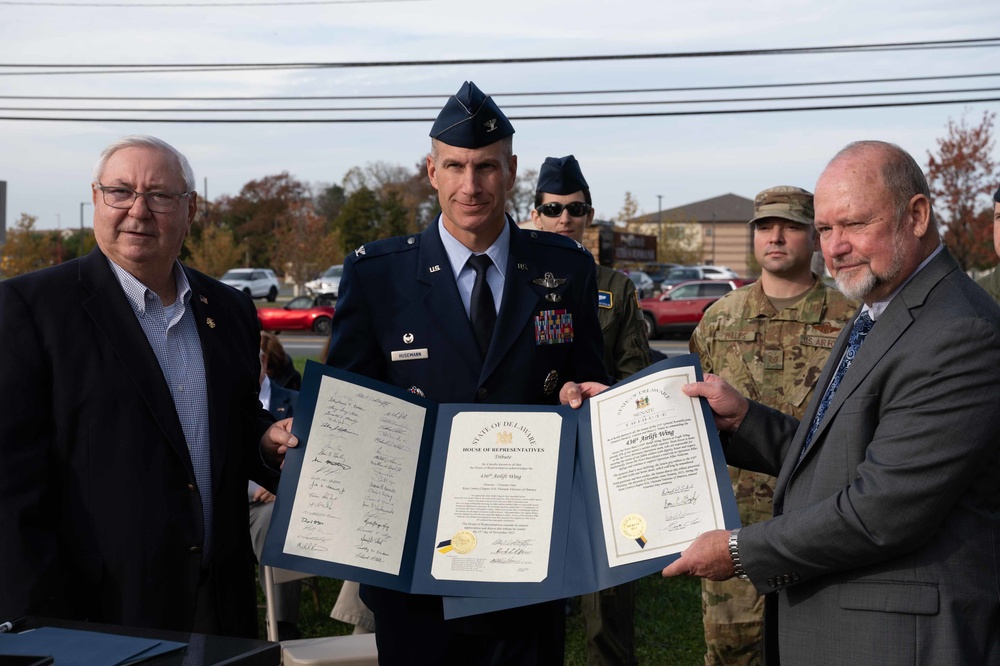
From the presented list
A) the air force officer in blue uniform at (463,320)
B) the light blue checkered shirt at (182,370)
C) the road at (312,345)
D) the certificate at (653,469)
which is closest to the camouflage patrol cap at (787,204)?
the air force officer in blue uniform at (463,320)

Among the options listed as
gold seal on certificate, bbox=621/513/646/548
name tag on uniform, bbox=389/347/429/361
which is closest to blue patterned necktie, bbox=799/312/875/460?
gold seal on certificate, bbox=621/513/646/548

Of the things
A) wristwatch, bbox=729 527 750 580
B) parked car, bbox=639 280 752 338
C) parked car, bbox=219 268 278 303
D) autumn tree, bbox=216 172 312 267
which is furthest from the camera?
autumn tree, bbox=216 172 312 267

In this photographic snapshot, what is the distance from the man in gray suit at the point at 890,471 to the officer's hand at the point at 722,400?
299 mm

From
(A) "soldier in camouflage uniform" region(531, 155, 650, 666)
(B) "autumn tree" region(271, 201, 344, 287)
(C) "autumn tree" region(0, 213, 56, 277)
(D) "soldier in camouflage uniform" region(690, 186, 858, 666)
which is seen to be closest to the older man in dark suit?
(A) "soldier in camouflage uniform" region(531, 155, 650, 666)

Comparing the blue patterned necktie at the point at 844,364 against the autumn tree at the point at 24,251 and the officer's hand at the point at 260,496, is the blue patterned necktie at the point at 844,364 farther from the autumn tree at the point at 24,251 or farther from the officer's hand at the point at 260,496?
the autumn tree at the point at 24,251

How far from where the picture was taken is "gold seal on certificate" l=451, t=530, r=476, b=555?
9.41 ft

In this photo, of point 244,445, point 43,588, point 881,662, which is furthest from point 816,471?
point 43,588

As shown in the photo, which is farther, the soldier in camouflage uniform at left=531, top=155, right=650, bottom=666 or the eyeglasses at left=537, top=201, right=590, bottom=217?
the eyeglasses at left=537, top=201, right=590, bottom=217

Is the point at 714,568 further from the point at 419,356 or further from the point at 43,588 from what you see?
the point at 43,588

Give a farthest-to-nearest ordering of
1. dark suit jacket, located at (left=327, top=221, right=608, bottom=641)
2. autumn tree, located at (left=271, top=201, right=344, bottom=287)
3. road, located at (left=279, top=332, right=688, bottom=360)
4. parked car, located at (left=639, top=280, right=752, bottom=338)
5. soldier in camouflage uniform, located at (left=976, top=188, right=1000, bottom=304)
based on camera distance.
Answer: autumn tree, located at (left=271, top=201, right=344, bottom=287) → parked car, located at (left=639, top=280, right=752, bottom=338) → road, located at (left=279, top=332, right=688, bottom=360) → soldier in camouflage uniform, located at (left=976, top=188, right=1000, bottom=304) → dark suit jacket, located at (left=327, top=221, right=608, bottom=641)

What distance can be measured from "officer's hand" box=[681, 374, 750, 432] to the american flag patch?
1.70 feet

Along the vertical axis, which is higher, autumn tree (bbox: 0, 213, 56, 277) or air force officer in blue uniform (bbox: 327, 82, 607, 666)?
autumn tree (bbox: 0, 213, 56, 277)

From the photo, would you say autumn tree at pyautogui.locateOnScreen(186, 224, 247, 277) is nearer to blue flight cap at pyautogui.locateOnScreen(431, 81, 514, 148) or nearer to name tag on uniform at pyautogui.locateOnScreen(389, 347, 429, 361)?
blue flight cap at pyautogui.locateOnScreen(431, 81, 514, 148)

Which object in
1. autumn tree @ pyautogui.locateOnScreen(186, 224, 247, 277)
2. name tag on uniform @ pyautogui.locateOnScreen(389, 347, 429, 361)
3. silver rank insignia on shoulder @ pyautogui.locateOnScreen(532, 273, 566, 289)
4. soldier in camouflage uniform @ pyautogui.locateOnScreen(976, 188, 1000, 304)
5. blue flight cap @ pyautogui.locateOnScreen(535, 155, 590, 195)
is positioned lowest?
name tag on uniform @ pyautogui.locateOnScreen(389, 347, 429, 361)
